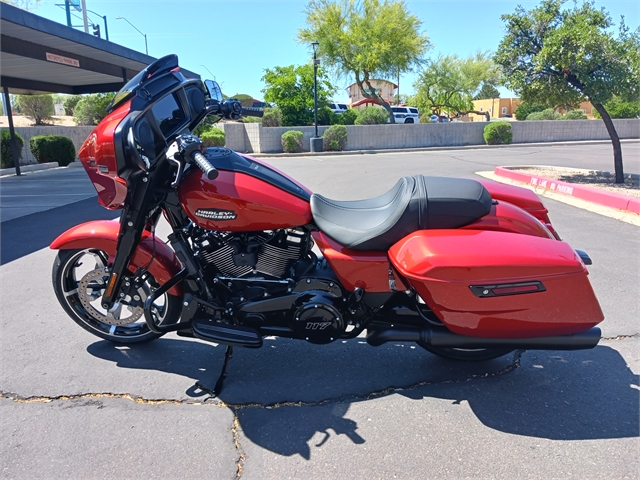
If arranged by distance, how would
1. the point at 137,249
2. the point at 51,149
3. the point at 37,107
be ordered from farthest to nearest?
the point at 37,107 → the point at 51,149 → the point at 137,249

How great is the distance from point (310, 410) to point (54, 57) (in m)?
12.6

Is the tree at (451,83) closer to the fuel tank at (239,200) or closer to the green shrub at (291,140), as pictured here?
the green shrub at (291,140)

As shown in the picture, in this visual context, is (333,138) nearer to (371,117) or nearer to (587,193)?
(371,117)

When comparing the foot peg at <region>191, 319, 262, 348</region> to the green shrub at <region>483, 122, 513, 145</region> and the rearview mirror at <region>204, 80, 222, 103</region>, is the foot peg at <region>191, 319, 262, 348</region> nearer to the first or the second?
the rearview mirror at <region>204, 80, 222, 103</region>

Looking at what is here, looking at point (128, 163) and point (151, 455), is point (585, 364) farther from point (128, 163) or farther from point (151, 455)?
point (128, 163)

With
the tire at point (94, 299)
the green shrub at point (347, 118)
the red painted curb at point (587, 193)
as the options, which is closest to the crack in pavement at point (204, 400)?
the tire at point (94, 299)

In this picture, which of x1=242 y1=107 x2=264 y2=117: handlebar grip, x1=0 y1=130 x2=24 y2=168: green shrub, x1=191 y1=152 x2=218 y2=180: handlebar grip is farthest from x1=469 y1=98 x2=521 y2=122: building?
x1=191 y1=152 x2=218 y2=180: handlebar grip

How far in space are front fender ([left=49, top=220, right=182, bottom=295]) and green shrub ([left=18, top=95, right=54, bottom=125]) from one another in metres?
30.9

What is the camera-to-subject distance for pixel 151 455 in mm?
2365

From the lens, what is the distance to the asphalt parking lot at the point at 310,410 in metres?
2.30

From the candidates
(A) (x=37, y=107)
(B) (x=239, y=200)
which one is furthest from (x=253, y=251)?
(A) (x=37, y=107)

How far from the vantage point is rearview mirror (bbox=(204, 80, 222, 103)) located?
120 inches

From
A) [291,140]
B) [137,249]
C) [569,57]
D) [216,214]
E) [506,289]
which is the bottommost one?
[506,289]

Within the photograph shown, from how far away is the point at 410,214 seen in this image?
8.32 ft
